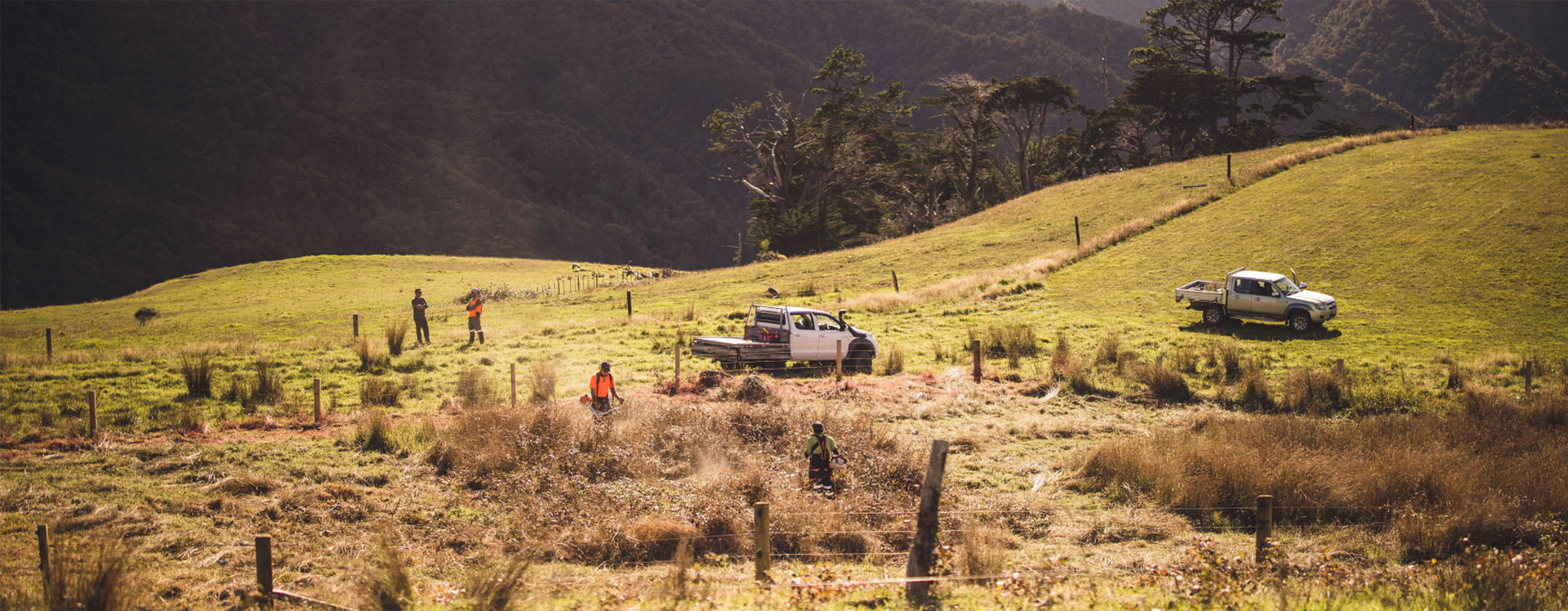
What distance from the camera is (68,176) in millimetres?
126688

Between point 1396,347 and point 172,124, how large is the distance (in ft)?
546

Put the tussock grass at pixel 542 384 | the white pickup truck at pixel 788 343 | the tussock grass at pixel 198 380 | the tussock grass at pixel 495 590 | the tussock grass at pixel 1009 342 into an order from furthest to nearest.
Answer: the tussock grass at pixel 1009 342 < the white pickup truck at pixel 788 343 < the tussock grass at pixel 198 380 < the tussock grass at pixel 542 384 < the tussock grass at pixel 495 590

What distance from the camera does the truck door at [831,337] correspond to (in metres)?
23.1

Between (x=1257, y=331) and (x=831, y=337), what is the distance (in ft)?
44.2

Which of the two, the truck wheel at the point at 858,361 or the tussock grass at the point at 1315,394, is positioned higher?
the truck wheel at the point at 858,361

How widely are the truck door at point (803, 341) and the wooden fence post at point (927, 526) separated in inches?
529

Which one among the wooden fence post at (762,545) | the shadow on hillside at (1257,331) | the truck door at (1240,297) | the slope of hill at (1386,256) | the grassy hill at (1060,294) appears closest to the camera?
the wooden fence post at (762,545)

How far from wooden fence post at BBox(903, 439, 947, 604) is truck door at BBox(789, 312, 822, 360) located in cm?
1344

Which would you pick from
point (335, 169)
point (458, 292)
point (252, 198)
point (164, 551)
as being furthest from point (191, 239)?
point (164, 551)

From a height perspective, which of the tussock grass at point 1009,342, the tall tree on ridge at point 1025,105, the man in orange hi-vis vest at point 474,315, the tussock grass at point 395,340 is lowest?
the tussock grass at point 1009,342

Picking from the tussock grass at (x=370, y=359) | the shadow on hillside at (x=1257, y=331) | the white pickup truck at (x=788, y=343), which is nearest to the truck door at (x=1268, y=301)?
the shadow on hillside at (x=1257, y=331)

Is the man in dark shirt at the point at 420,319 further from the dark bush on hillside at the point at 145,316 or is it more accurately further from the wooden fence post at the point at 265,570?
the wooden fence post at the point at 265,570

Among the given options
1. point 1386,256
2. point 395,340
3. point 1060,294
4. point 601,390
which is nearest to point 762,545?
point 601,390

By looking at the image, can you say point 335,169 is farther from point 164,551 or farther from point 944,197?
point 164,551
